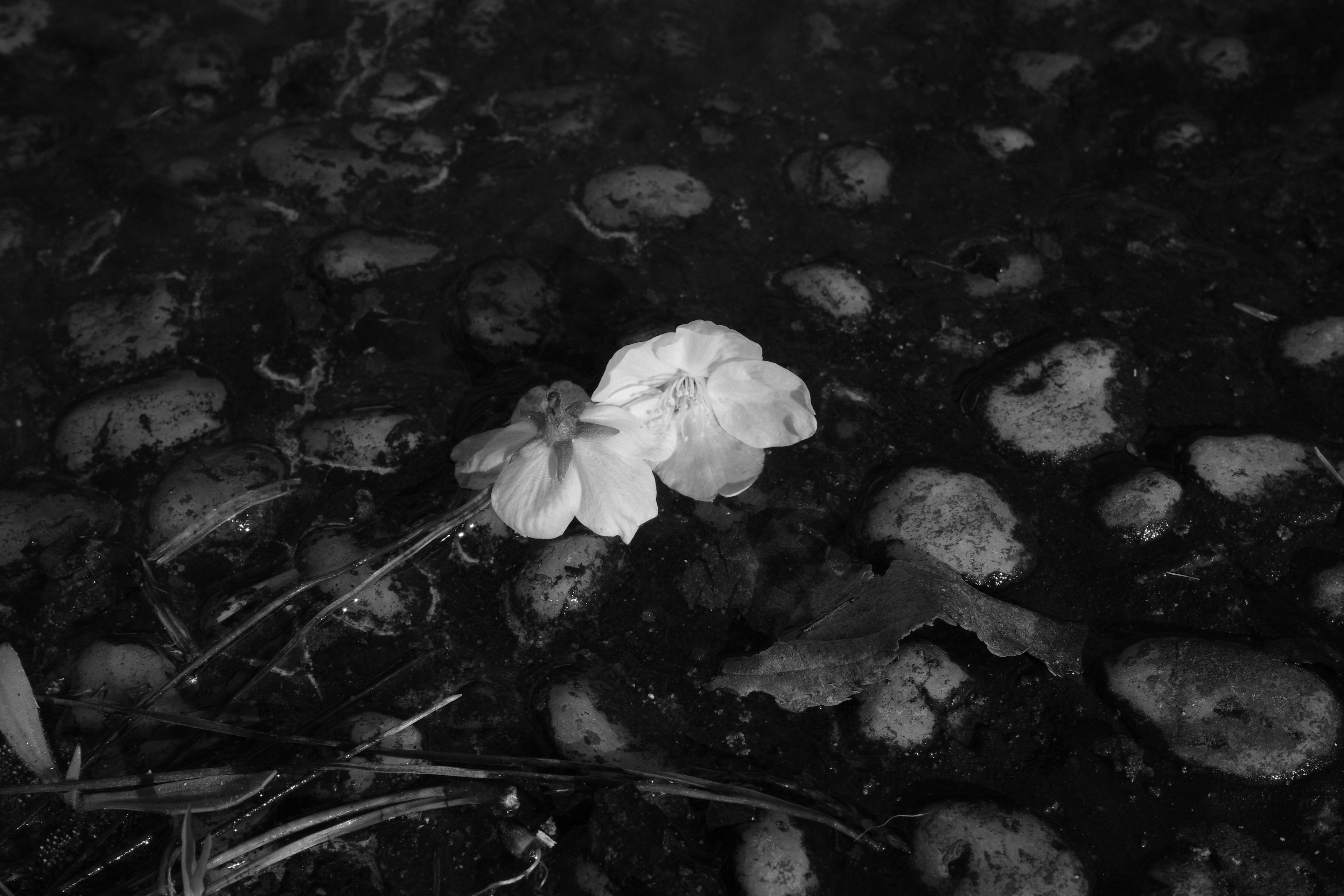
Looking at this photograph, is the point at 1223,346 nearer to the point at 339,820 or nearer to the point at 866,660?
the point at 866,660

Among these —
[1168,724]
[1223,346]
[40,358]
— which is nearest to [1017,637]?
[1168,724]

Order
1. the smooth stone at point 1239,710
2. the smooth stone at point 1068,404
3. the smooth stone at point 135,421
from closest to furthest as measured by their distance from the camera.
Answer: the smooth stone at point 1239,710
the smooth stone at point 1068,404
the smooth stone at point 135,421

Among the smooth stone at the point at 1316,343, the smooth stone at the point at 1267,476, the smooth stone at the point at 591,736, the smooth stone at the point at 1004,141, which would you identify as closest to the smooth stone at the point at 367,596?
the smooth stone at the point at 591,736

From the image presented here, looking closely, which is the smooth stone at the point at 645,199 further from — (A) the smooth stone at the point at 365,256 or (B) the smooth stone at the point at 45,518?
(B) the smooth stone at the point at 45,518

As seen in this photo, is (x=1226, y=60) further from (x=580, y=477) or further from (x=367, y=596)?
(x=367, y=596)

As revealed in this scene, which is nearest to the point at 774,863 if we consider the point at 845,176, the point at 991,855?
the point at 991,855

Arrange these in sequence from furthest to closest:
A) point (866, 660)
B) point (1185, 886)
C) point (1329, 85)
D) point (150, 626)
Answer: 1. point (1329, 85)
2. point (150, 626)
3. point (866, 660)
4. point (1185, 886)
